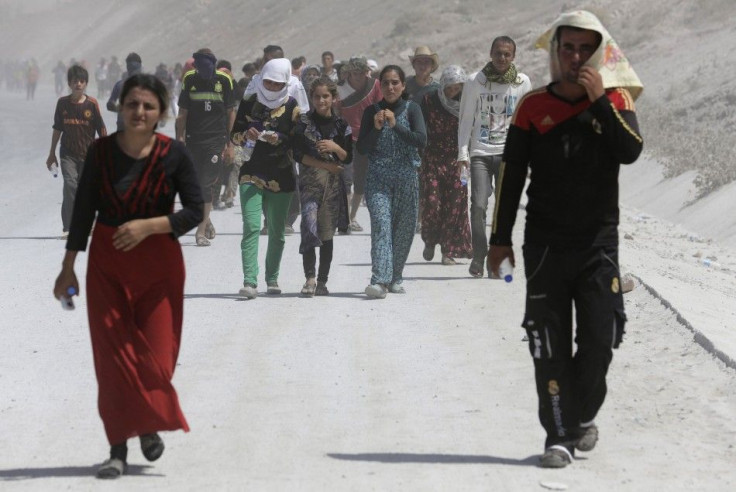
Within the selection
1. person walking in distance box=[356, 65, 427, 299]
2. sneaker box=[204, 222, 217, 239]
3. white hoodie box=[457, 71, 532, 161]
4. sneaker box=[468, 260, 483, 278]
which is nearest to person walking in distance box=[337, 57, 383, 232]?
sneaker box=[204, 222, 217, 239]

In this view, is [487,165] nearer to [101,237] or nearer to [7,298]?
[7,298]

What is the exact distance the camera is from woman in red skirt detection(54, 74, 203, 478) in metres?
6.38

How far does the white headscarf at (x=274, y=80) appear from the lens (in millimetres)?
12031

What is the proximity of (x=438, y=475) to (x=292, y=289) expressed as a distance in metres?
6.57

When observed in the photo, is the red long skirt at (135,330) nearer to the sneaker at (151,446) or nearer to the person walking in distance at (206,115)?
the sneaker at (151,446)

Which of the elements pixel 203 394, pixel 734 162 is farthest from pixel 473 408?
pixel 734 162

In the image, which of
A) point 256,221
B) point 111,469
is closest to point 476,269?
point 256,221

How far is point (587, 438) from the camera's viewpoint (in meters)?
6.77

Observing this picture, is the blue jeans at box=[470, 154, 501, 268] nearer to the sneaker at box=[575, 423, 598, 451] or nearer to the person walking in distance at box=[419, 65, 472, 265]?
the person walking in distance at box=[419, 65, 472, 265]

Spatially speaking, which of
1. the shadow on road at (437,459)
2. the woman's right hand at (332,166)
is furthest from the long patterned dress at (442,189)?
the shadow on road at (437,459)

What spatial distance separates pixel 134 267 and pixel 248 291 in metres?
5.70

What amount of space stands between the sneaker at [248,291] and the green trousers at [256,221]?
3cm

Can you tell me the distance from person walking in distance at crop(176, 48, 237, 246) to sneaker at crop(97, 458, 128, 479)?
917cm

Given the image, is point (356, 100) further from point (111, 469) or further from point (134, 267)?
point (111, 469)
